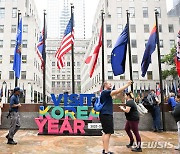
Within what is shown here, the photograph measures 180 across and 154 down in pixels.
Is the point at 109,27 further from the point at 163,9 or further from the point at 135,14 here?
the point at 163,9

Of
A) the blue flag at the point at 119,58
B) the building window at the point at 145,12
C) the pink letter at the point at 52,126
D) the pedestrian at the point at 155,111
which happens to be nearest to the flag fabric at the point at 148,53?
the blue flag at the point at 119,58

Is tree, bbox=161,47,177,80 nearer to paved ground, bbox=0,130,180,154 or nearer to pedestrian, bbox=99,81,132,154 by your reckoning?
paved ground, bbox=0,130,180,154

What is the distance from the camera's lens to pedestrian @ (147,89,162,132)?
10.1m

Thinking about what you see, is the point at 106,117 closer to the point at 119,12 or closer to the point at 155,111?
the point at 155,111

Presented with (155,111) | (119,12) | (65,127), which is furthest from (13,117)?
(119,12)

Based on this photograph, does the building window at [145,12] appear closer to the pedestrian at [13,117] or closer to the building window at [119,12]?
the building window at [119,12]

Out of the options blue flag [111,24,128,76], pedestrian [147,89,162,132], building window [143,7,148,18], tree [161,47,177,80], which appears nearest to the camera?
pedestrian [147,89,162,132]

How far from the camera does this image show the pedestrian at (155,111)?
1009cm

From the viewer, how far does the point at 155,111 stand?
33.1 ft

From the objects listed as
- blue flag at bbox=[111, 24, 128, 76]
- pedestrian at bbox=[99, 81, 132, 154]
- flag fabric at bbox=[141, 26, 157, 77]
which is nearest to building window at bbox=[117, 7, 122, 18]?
flag fabric at bbox=[141, 26, 157, 77]

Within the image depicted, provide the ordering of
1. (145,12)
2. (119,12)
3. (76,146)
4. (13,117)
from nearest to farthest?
(76,146)
(13,117)
(119,12)
(145,12)

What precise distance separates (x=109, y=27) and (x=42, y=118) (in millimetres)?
32850

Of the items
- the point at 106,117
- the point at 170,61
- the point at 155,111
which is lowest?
the point at 155,111

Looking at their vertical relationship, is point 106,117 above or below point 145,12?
below
